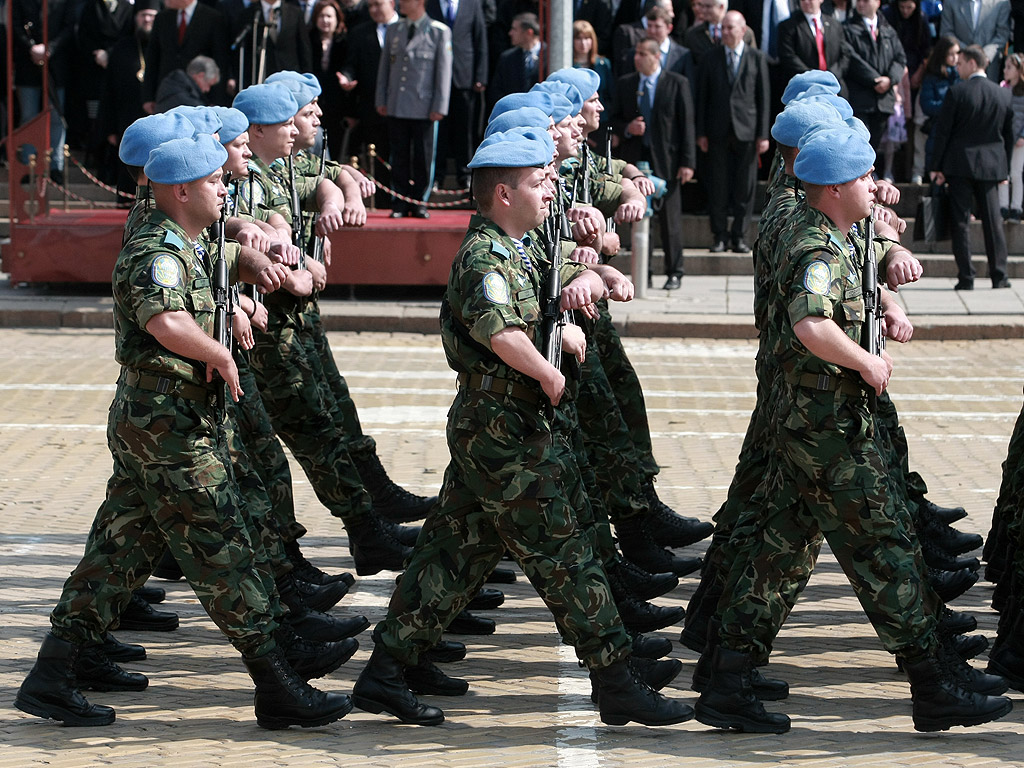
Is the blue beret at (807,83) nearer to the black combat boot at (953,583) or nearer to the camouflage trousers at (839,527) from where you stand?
the black combat boot at (953,583)

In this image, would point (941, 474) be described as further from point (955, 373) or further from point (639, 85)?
point (639, 85)

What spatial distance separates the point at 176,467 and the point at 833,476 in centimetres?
217

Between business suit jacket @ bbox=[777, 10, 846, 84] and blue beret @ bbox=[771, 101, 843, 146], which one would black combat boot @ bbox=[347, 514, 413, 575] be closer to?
blue beret @ bbox=[771, 101, 843, 146]

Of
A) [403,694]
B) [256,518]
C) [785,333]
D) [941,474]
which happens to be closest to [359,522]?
[256,518]

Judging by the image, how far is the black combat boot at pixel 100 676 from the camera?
609cm

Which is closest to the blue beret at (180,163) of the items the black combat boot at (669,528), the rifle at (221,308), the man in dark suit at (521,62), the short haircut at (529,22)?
the rifle at (221,308)

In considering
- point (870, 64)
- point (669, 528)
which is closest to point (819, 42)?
point (870, 64)

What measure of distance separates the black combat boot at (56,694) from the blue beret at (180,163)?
162 cm

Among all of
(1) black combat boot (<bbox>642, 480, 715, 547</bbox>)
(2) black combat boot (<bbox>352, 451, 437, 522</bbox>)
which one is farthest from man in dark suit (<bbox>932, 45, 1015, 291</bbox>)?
(2) black combat boot (<bbox>352, 451, 437, 522</bbox>)

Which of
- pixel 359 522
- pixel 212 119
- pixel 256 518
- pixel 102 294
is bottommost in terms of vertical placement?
pixel 102 294

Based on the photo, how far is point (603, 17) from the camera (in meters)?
18.2

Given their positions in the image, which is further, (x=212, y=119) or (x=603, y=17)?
(x=603, y=17)

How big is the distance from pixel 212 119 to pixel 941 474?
209 inches

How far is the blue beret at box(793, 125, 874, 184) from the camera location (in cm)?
563
